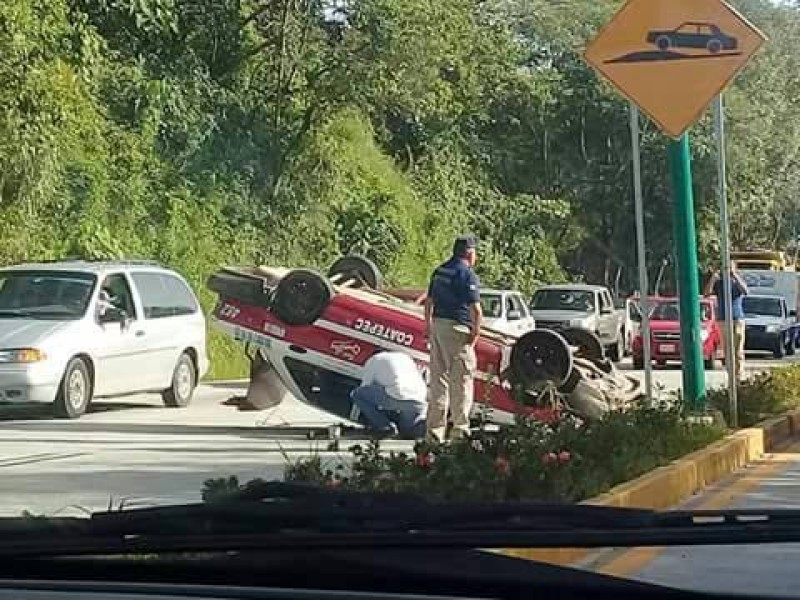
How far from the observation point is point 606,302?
117 ft

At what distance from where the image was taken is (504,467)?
29.2ft

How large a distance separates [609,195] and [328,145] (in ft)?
57.2

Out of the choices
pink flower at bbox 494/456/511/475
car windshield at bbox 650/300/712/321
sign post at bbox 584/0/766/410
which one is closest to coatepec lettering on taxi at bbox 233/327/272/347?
sign post at bbox 584/0/766/410

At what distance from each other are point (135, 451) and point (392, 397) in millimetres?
2258

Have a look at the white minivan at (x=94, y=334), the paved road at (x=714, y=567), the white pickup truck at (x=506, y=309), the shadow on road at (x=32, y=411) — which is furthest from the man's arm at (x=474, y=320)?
the white pickup truck at (x=506, y=309)

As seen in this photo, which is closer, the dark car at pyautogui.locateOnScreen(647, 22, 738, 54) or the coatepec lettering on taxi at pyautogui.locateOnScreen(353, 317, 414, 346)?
the dark car at pyautogui.locateOnScreen(647, 22, 738, 54)

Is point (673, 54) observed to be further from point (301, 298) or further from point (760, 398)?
point (760, 398)

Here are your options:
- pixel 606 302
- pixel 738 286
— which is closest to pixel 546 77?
pixel 606 302

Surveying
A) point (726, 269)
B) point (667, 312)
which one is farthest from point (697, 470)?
point (667, 312)

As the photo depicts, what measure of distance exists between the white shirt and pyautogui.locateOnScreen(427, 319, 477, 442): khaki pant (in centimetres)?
30

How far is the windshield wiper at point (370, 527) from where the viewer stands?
3504mm

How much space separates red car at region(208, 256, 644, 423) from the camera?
14.7 m

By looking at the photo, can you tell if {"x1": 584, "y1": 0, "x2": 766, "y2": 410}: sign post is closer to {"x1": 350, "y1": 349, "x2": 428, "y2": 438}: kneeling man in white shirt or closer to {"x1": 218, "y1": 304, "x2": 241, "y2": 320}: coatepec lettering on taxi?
{"x1": 350, "y1": 349, "x2": 428, "y2": 438}: kneeling man in white shirt

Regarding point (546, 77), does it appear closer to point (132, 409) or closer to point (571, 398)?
point (132, 409)
